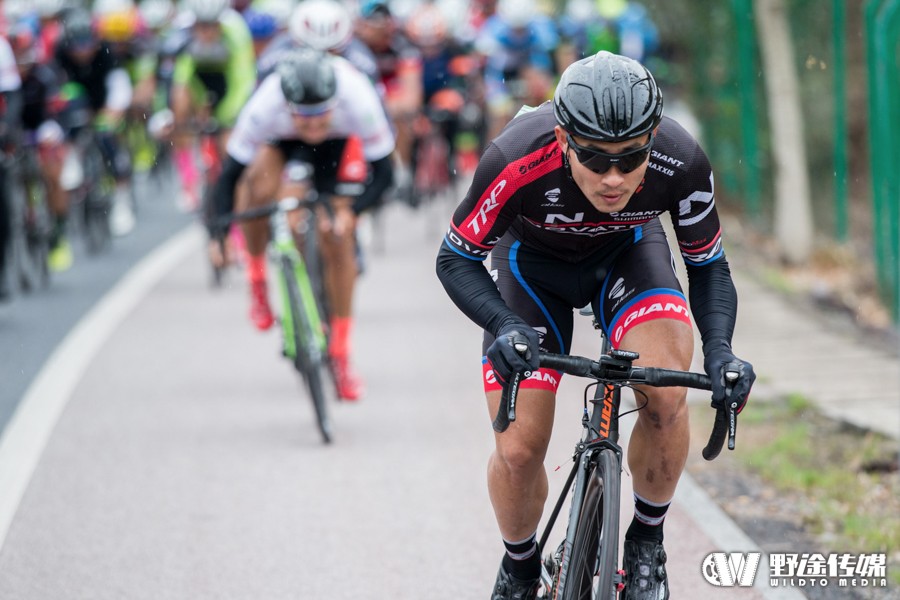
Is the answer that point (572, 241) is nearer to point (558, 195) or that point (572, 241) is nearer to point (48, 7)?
point (558, 195)

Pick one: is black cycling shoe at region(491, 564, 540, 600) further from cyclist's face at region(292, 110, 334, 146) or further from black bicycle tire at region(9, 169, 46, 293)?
black bicycle tire at region(9, 169, 46, 293)

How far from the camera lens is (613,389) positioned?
14.2ft

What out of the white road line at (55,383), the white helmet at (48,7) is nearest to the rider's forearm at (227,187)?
the white road line at (55,383)

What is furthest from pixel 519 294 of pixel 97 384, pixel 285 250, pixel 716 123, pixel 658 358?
pixel 716 123

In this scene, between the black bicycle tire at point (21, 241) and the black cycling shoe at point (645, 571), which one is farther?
the black bicycle tire at point (21, 241)

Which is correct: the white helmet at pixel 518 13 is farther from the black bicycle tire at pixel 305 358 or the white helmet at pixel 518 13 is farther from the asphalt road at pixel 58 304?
the black bicycle tire at pixel 305 358

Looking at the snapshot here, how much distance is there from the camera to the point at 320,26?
9.70 metres

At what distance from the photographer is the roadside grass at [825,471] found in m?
5.89

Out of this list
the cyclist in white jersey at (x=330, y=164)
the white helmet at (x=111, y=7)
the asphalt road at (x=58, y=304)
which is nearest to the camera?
the cyclist in white jersey at (x=330, y=164)

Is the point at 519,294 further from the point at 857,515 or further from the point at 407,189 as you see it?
the point at 407,189

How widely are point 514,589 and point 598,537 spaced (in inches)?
23.6

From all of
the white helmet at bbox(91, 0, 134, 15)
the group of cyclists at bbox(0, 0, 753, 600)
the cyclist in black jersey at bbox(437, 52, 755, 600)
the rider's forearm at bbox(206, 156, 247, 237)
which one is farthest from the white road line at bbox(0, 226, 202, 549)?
the white helmet at bbox(91, 0, 134, 15)

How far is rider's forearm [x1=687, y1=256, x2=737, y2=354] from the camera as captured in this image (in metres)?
4.35

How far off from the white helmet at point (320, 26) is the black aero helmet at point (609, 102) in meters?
5.69
